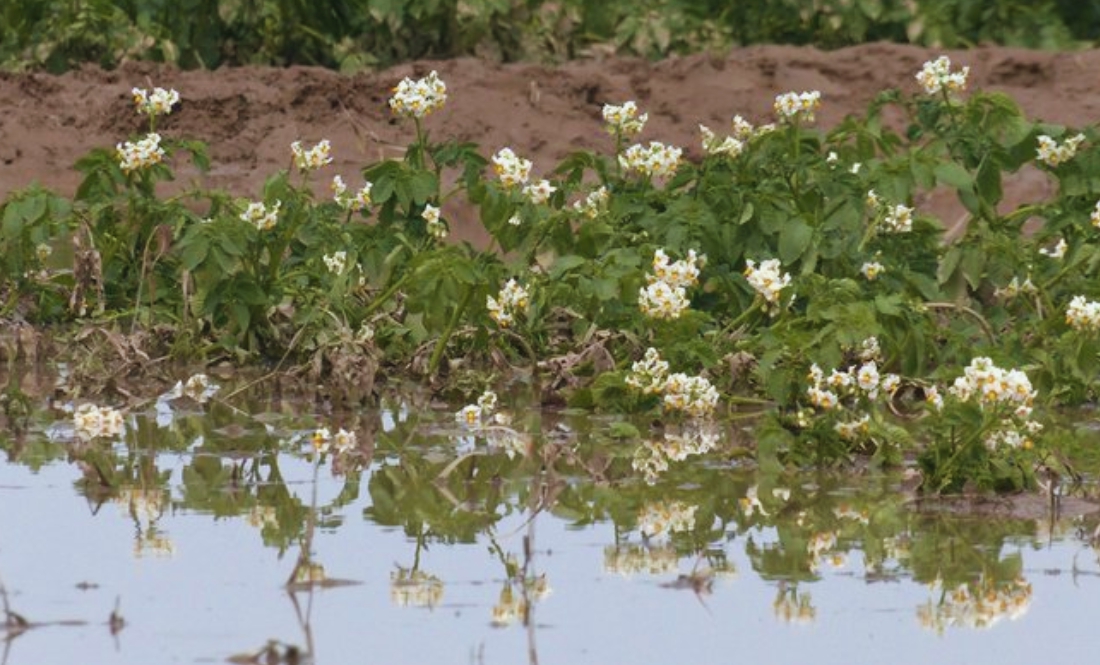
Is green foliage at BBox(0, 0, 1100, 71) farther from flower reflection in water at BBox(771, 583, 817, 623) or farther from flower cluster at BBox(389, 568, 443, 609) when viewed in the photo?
flower reflection in water at BBox(771, 583, 817, 623)

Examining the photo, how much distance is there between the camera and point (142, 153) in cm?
936

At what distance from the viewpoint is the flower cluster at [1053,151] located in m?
9.12

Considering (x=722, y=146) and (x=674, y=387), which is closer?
(x=674, y=387)

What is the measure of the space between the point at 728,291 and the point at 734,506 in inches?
84.6

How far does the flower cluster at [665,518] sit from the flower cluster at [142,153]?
289 cm

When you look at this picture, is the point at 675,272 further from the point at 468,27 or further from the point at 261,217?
the point at 468,27

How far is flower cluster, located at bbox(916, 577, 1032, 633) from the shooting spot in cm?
582

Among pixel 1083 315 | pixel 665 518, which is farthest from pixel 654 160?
pixel 665 518

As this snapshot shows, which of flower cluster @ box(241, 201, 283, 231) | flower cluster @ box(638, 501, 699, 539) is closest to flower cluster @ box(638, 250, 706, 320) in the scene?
flower cluster @ box(241, 201, 283, 231)

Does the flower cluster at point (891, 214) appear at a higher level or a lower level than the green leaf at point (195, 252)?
higher

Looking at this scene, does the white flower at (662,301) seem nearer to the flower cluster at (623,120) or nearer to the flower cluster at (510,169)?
the flower cluster at (510,169)

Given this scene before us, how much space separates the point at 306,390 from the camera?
28.9 ft

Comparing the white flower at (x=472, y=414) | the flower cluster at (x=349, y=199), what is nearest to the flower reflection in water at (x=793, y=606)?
the white flower at (x=472, y=414)

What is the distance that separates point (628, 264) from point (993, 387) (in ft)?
7.11
